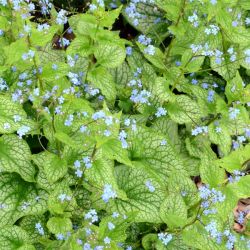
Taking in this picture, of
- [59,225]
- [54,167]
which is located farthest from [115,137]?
[59,225]

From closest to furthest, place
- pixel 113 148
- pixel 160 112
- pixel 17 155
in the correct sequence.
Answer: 1. pixel 113 148
2. pixel 17 155
3. pixel 160 112

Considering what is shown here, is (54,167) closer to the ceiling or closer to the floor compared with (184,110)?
closer to the ceiling

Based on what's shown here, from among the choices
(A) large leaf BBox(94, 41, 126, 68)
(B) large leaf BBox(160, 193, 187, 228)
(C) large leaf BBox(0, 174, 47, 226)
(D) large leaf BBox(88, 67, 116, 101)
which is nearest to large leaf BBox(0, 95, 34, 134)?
(C) large leaf BBox(0, 174, 47, 226)

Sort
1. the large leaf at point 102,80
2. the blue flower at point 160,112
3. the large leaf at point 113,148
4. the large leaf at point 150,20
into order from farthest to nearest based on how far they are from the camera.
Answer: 1. the large leaf at point 150,20
2. the blue flower at point 160,112
3. the large leaf at point 102,80
4. the large leaf at point 113,148

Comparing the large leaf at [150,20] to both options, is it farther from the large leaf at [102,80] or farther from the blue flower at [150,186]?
the blue flower at [150,186]

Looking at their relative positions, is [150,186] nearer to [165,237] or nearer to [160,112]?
[165,237]

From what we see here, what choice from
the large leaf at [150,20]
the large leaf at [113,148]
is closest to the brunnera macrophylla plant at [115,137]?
the large leaf at [113,148]

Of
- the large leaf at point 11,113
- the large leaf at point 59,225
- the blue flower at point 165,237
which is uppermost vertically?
the large leaf at point 11,113

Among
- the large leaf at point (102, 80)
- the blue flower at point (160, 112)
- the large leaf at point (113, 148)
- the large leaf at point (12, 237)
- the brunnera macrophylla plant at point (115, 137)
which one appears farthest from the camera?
the blue flower at point (160, 112)

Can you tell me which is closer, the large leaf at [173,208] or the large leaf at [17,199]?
the large leaf at [17,199]
